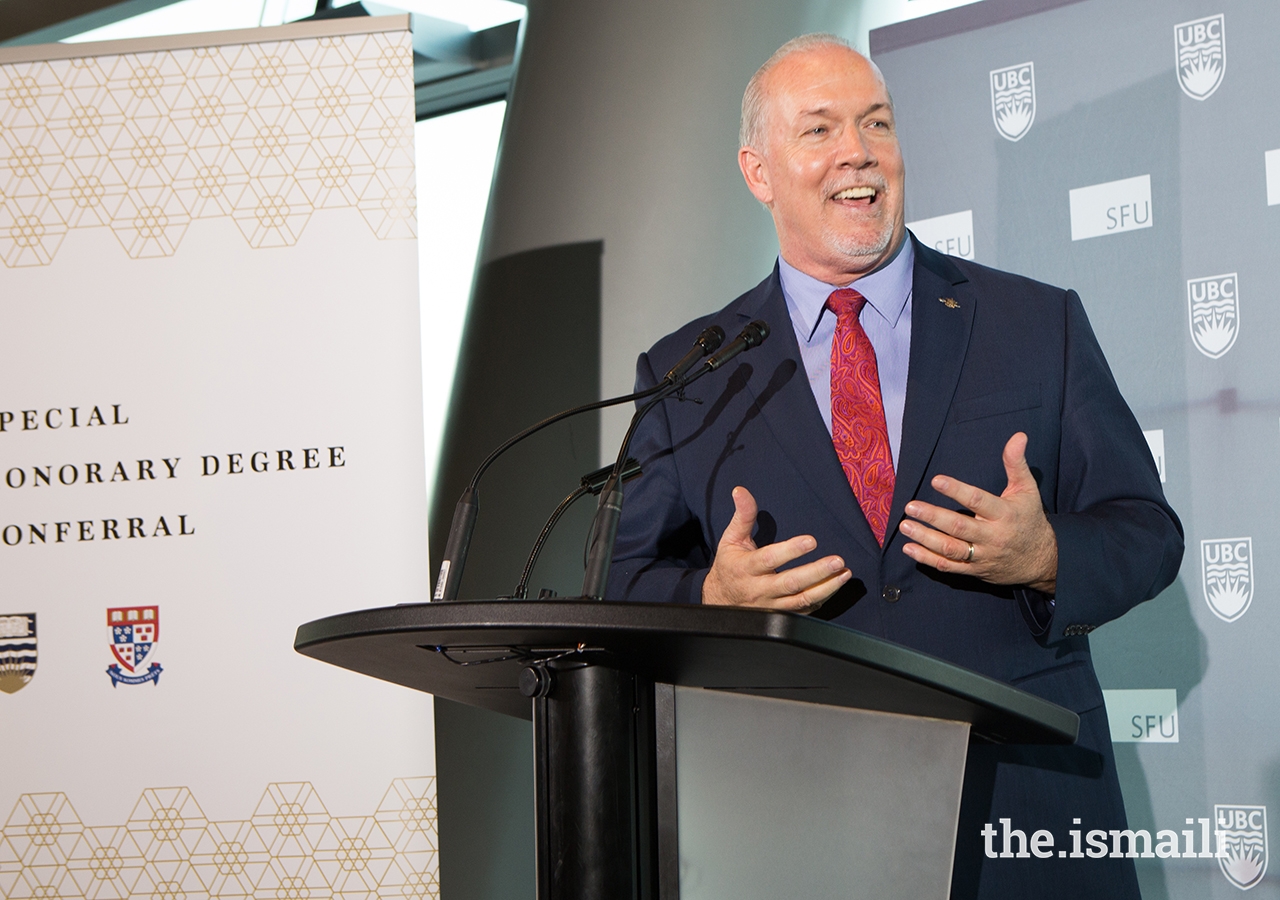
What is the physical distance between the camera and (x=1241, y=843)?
2242 mm

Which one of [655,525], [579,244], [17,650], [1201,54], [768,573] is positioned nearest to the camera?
[768,573]

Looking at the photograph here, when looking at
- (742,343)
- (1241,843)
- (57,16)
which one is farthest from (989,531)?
(57,16)

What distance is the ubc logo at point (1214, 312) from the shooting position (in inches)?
90.7

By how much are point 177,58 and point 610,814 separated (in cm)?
227

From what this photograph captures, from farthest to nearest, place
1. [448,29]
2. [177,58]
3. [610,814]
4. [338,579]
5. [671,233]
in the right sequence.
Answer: [448,29] < [671,233] < [177,58] < [338,579] < [610,814]

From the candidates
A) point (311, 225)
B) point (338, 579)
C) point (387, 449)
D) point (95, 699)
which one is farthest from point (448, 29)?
point (95, 699)

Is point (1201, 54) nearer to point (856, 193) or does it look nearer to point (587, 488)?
point (856, 193)

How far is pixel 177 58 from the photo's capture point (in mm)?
2615

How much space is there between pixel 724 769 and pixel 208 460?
1.82m

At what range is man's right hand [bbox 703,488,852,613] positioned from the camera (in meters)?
1.06

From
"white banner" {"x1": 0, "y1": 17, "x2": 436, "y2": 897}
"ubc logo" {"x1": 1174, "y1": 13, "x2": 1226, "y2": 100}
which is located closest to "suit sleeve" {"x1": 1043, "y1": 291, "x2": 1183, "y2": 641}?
"ubc logo" {"x1": 1174, "y1": 13, "x2": 1226, "y2": 100}

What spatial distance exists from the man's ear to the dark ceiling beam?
2.64 meters

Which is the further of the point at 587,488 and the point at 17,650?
the point at 17,650

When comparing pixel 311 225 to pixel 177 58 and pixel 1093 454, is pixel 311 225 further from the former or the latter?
pixel 1093 454
